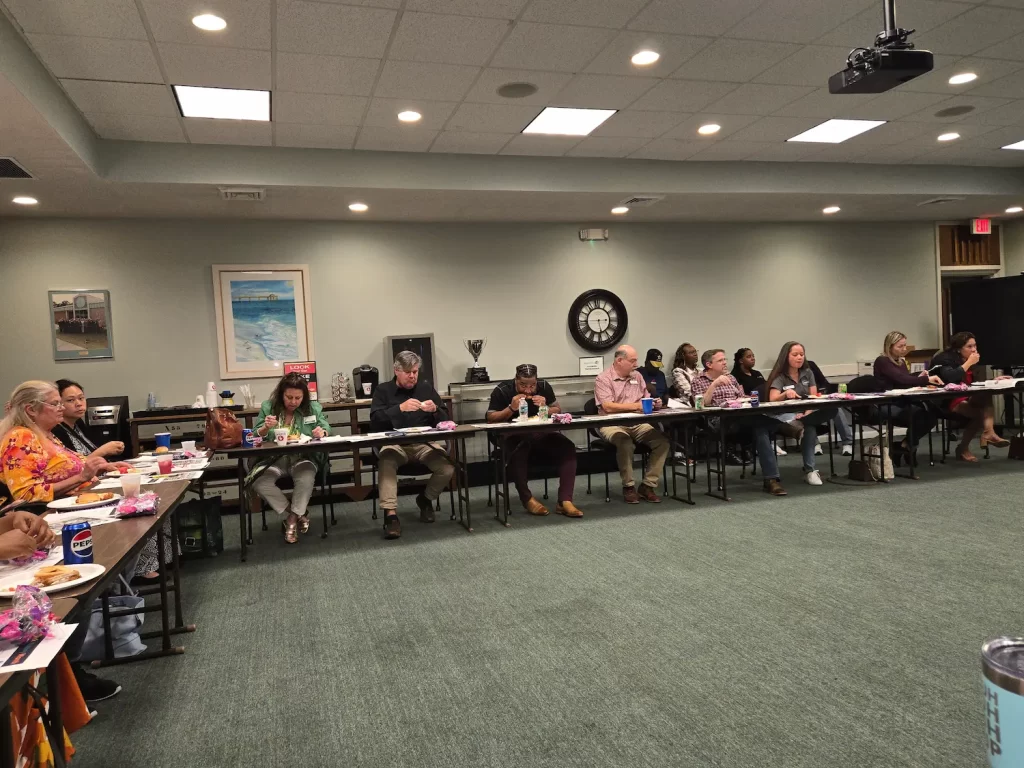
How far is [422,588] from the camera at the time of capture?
3660 mm

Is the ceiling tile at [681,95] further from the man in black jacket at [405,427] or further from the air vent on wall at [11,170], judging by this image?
the air vent on wall at [11,170]

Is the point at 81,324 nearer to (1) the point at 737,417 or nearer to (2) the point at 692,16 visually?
(2) the point at 692,16

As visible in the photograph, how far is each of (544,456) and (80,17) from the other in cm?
383

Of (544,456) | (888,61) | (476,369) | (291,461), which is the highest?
(888,61)

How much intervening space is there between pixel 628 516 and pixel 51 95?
4.45 meters

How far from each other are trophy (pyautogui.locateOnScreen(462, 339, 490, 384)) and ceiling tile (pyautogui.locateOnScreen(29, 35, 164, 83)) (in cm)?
382

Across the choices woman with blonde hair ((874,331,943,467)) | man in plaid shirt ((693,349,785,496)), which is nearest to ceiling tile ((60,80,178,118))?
man in plaid shirt ((693,349,785,496))

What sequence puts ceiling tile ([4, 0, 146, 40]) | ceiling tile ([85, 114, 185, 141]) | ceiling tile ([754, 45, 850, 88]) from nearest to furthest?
ceiling tile ([4, 0, 146, 40]) < ceiling tile ([754, 45, 850, 88]) < ceiling tile ([85, 114, 185, 141])

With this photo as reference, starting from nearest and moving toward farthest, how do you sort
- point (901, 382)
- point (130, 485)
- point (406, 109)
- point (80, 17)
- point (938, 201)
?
point (130, 485), point (80, 17), point (406, 109), point (901, 382), point (938, 201)

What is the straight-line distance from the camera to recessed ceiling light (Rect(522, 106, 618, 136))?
5.23m

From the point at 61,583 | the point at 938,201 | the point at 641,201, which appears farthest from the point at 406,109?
the point at 938,201

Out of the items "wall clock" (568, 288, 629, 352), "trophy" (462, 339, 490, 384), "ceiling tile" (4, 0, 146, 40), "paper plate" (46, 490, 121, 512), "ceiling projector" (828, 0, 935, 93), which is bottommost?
"paper plate" (46, 490, 121, 512)

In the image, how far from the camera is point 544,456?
5.41m

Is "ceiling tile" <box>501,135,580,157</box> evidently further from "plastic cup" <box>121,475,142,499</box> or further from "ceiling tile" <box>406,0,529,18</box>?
"plastic cup" <box>121,475,142,499</box>
